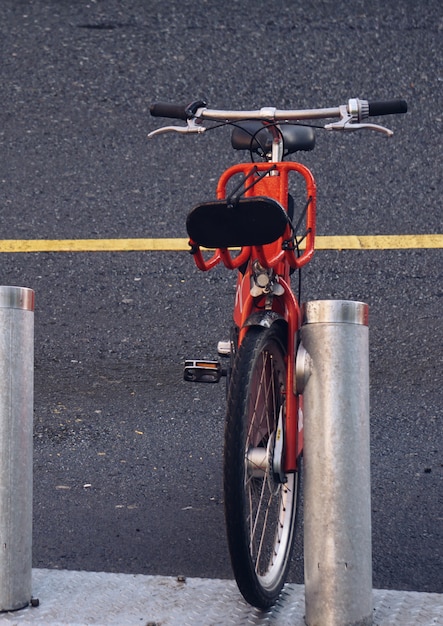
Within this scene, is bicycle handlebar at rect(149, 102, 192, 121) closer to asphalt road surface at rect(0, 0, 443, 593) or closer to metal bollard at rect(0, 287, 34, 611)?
metal bollard at rect(0, 287, 34, 611)

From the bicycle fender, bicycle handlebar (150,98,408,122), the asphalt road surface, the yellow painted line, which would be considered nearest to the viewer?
the bicycle fender

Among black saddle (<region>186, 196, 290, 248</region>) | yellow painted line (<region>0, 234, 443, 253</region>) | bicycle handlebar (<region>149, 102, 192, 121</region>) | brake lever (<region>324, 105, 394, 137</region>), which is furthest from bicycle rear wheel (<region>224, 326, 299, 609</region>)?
yellow painted line (<region>0, 234, 443, 253</region>)

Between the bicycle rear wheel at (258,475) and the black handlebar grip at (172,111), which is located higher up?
the black handlebar grip at (172,111)

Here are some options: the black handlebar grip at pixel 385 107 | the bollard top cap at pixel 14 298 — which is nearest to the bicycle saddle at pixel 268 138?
the black handlebar grip at pixel 385 107

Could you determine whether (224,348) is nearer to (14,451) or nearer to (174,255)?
(14,451)

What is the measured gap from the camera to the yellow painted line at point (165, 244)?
5.66 m

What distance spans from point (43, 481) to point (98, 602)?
1.44m

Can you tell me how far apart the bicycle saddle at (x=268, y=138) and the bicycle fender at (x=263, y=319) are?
0.76 meters

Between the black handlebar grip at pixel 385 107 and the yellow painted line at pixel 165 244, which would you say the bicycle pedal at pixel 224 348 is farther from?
the yellow painted line at pixel 165 244

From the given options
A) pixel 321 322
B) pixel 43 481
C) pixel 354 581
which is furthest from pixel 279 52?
pixel 354 581

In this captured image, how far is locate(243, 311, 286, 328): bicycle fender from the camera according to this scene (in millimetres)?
2840

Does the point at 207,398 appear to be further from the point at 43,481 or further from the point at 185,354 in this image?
the point at 43,481

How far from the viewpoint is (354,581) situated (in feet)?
8.43

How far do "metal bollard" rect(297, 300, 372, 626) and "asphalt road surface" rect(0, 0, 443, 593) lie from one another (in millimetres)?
798
